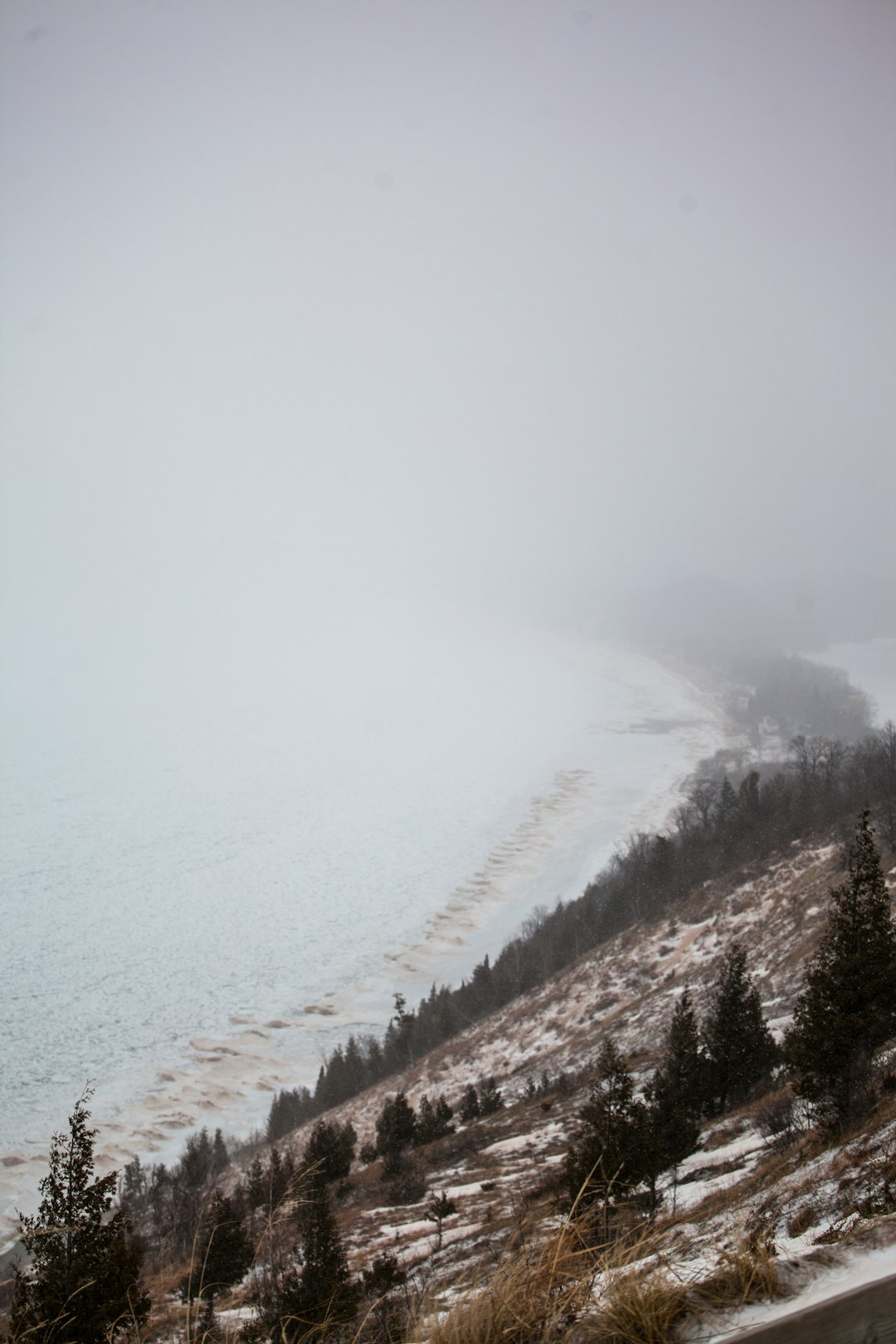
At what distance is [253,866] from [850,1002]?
253ft

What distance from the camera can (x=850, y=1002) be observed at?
10750mm

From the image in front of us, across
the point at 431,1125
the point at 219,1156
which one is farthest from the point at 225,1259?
the point at 219,1156

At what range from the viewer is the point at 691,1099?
16906 millimetres

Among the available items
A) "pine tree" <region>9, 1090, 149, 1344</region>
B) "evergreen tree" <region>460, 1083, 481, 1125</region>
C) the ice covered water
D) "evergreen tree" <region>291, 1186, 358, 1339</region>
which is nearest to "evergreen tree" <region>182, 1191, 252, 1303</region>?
"evergreen tree" <region>291, 1186, 358, 1339</region>

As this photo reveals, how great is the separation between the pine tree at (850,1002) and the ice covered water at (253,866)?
38.3 metres

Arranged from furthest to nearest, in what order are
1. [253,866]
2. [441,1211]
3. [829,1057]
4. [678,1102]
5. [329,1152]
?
[253,866] < [329,1152] < [678,1102] < [441,1211] < [829,1057]

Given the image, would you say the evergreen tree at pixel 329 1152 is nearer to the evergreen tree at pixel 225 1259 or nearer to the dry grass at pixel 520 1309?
the evergreen tree at pixel 225 1259

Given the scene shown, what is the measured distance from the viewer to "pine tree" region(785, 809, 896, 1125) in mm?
10281

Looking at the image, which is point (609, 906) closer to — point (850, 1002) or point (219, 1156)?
point (219, 1156)

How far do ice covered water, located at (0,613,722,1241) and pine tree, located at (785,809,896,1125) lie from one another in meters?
38.3

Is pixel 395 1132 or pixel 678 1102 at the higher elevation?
pixel 678 1102

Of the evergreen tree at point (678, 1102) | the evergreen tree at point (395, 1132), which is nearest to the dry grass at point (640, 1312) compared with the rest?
the evergreen tree at point (678, 1102)

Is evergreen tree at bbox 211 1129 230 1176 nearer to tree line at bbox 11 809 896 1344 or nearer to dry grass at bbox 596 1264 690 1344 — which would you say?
tree line at bbox 11 809 896 1344

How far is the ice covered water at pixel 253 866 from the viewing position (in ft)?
146
